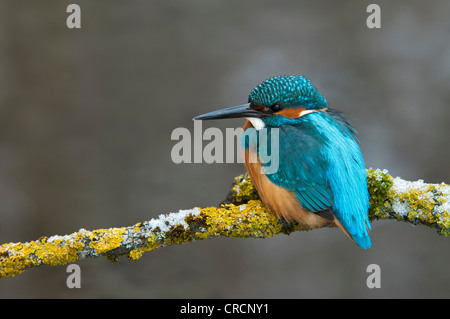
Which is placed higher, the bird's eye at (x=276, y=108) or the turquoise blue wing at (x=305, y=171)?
the bird's eye at (x=276, y=108)

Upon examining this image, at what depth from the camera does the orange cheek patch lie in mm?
2439

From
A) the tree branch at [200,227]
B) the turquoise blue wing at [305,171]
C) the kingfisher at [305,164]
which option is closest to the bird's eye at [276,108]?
the kingfisher at [305,164]

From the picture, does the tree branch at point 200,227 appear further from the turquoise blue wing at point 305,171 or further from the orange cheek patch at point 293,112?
the orange cheek patch at point 293,112

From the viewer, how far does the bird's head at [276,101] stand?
7.90 feet

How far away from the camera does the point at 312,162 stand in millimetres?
2305

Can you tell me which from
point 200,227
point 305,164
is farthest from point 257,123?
point 200,227

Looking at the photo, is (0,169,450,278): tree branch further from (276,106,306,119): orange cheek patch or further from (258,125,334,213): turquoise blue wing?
(276,106,306,119): orange cheek patch

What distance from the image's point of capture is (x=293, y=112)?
2451mm


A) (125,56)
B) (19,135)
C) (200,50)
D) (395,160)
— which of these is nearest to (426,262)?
(395,160)

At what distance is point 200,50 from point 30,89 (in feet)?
4.10

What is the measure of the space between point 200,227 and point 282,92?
73 centimetres

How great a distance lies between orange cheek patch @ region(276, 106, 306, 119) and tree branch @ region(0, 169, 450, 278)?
426 millimetres

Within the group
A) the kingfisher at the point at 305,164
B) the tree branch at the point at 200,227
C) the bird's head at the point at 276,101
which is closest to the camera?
the tree branch at the point at 200,227

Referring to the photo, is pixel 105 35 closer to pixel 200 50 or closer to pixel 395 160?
pixel 200 50
